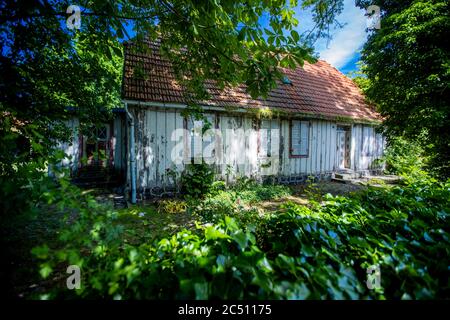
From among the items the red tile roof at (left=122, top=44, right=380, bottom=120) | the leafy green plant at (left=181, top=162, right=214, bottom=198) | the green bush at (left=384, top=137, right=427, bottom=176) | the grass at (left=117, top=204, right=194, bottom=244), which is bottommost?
the grass at (left=117, top=204, right=194, bottom=244)

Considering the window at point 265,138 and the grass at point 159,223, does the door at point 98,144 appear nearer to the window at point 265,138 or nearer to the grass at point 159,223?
the grass at point 159,223

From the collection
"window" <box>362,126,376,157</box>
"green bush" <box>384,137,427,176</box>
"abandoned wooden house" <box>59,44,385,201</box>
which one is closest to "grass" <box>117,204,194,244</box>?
"abandoned wooden house" <box>59,44,385,201</box>

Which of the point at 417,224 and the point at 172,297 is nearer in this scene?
the point at 172,297

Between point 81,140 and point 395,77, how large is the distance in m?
13.7

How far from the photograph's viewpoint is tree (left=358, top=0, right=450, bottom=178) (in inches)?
267

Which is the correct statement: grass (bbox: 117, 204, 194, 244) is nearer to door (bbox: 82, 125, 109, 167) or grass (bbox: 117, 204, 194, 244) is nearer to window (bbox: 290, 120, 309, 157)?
window (bbox: 290, 120, 309, 157)

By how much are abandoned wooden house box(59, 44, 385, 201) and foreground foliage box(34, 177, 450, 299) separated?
3.87 meters

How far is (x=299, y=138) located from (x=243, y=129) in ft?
9.91

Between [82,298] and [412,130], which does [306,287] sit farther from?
[412,130]

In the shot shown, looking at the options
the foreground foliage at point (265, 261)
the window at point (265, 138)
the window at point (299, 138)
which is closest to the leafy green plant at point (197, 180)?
the window at point (265, 138)

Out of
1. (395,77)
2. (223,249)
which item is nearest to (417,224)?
(223,249)

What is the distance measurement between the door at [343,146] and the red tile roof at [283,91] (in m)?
0.95

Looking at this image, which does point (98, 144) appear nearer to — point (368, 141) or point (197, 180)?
point (197, 180)

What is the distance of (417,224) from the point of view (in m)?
1.94
